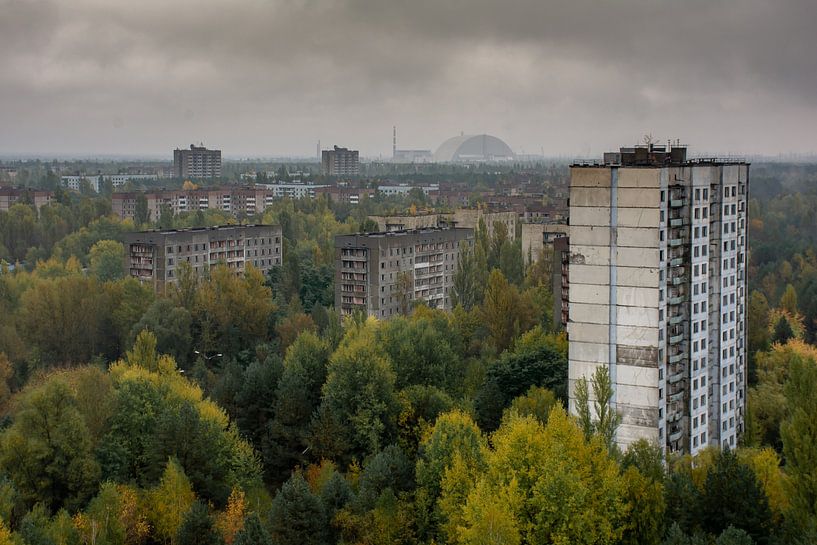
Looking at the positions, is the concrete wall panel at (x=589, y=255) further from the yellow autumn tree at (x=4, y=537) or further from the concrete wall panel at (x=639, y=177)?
the yellow autumn tree at (x=4, y=537)

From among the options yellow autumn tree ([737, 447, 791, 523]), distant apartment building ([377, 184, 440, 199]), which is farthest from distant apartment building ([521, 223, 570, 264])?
distant apartment building ([377, 184, 440, 199])

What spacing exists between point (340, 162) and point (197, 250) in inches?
4296

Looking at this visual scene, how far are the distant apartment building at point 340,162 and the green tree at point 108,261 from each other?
306ft

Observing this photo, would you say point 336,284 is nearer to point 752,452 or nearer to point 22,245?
point 752,452

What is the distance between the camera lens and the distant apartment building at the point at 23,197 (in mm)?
92688

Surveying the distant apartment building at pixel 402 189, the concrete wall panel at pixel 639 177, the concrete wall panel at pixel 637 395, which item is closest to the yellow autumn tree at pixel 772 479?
the concrete wall panel at pixel 637 395

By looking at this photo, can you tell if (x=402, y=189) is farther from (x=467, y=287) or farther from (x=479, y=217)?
(x=467, y=287)

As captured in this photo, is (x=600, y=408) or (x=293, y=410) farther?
(x=293, y=410)

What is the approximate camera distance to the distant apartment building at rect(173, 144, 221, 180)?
150 m

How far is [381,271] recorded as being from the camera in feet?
154

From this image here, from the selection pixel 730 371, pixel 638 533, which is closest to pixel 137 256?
pixel 730 371

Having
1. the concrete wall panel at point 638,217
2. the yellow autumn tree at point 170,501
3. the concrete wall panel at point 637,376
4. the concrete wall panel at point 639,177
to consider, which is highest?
the concrete wall panel at point 639,177

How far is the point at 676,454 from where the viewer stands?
79.3 ft

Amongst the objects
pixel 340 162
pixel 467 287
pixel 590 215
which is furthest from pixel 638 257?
pixel 340 162
